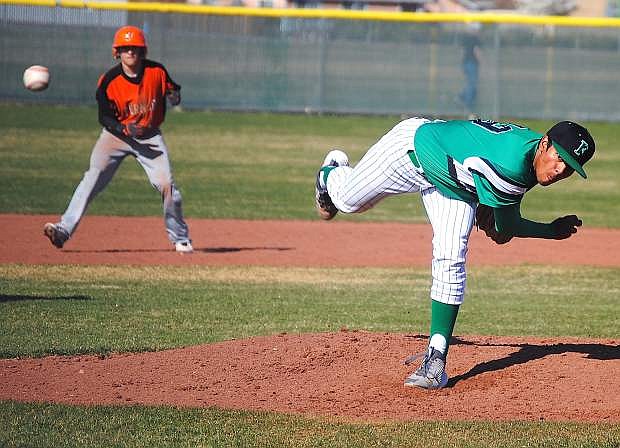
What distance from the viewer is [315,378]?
6.50m

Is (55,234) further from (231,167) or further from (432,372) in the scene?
(231,167)

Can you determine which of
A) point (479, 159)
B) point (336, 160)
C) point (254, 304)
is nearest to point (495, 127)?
point (479, 159)

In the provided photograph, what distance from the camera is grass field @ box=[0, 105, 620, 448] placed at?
549cm

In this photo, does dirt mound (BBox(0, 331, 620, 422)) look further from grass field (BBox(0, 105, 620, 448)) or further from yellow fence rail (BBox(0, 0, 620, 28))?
yellow fence rail (BBox(0, 0, 620, 28))

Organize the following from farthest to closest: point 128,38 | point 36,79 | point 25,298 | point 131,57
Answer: point 36,79
point 131,57
point 128,38
point 25,298

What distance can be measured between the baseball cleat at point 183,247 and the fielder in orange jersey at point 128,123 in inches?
24.3

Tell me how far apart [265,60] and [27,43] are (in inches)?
205

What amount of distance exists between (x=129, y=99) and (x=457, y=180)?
223 inches

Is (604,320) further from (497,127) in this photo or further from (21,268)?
(21,268)

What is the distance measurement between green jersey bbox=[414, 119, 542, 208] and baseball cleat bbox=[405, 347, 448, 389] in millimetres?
877

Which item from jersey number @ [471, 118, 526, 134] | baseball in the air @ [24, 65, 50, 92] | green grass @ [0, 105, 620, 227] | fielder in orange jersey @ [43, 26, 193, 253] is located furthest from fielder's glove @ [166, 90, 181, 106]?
jersey number @ [471, 118, 526, 134]

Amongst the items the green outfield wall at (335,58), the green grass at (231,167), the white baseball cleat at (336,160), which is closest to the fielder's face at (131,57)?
the green grass at (231,167)

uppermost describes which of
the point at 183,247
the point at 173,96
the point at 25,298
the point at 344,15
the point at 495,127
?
the point at 495,127

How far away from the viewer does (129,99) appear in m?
10.9
